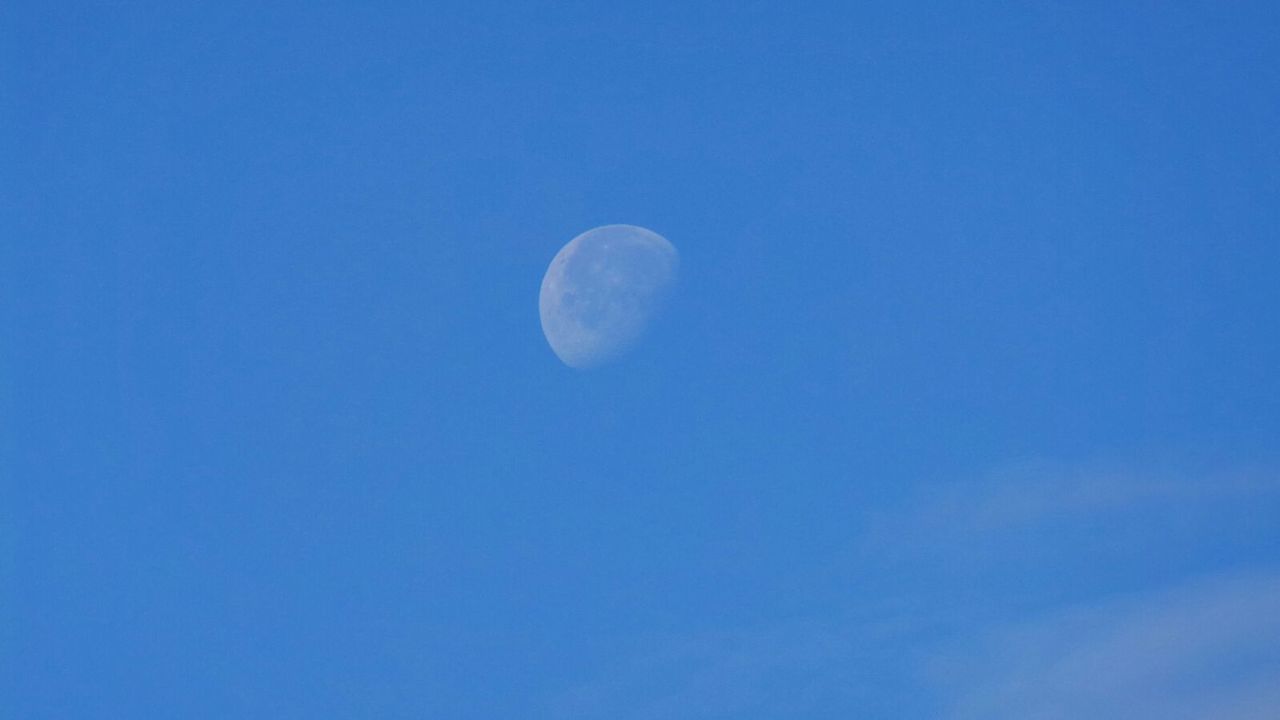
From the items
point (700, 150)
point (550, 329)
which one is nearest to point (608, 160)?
point (700, 150)

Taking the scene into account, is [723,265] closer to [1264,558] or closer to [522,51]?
[522,51]

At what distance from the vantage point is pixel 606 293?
3.68 meters

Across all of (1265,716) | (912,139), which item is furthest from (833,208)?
(1265,716)

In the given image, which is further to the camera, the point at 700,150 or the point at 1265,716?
the point at 700,150

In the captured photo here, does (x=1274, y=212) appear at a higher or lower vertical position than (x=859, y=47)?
lower

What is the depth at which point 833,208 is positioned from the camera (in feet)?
12.3

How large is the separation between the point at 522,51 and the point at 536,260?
24.3 inches

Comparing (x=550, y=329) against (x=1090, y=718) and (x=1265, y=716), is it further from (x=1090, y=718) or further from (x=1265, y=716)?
(x=1265, y=716)

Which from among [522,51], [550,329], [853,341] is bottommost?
[853,341]

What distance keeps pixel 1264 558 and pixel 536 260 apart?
2.17m

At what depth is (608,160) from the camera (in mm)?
3764

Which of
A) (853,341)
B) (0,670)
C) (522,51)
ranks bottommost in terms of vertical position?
(0,670)

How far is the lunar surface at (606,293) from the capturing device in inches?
145

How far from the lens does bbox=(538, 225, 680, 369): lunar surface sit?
3.68 m
